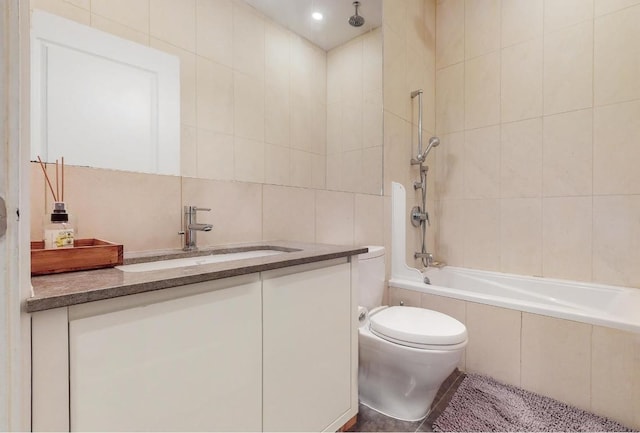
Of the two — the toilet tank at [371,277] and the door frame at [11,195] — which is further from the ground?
the door frame at [11,195]

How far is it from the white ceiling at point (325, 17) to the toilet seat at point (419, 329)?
4.94ft

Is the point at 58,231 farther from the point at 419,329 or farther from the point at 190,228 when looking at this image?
the point at 419,329

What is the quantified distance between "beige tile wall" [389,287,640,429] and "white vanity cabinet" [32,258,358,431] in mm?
942

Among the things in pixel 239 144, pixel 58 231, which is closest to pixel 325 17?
pixel 239 144

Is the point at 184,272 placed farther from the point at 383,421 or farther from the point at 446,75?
the point at 446,75

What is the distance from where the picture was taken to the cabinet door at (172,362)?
1.93 ft

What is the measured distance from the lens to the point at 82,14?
95 cm

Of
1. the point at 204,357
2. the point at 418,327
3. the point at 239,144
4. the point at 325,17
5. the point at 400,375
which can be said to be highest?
the point at 325,17

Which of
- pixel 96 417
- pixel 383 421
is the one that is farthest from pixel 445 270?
pixel 96 417

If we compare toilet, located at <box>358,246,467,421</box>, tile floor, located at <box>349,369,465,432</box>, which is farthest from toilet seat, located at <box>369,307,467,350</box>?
tile floor, located at <box>349,369,465,432</box>

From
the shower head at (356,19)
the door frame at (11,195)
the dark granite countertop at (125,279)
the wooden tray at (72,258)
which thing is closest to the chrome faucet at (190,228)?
the dark granite countertop at (125,279)

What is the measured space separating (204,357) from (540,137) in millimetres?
2361

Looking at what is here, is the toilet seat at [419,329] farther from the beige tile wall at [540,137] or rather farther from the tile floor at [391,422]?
the beige tile wall at [540,137]

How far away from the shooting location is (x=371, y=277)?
5.55 feet
